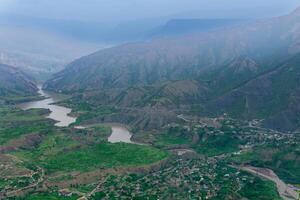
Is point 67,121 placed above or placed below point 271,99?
below

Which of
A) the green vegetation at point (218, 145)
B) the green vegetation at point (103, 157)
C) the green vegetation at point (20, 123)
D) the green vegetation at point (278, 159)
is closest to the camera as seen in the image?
the green vegetation at point (278, 159)

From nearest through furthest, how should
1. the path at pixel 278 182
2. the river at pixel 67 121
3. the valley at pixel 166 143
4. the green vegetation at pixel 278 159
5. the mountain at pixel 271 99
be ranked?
the path at pixel 278 182 → the valley at pixel 166 143 → the green vegetation at pixel 278 159 → the river at pixel 67 121 → the mountain at pixel 271 99

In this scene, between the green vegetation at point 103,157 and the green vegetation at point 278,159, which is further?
the green vegetation at point 103,157

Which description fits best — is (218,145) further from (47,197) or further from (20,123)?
(20,123)

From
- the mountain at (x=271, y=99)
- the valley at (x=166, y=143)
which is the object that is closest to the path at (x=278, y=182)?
the valley at (x=166, y=143)

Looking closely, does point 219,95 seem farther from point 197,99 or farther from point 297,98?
point 297,98

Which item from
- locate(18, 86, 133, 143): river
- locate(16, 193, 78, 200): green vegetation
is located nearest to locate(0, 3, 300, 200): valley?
locate(16, 193, 78, 200): green vegetation

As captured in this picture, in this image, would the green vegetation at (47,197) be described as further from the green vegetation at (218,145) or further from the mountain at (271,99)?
the mountain at (271,99)

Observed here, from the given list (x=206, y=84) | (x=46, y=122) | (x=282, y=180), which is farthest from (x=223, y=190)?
(x=206, y=84)

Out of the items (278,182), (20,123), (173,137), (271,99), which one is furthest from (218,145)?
(20,123)

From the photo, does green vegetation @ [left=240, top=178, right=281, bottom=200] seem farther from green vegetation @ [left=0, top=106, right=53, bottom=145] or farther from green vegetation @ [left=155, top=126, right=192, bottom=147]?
green vegetation @ [left=0, top=106, right=53, bottom=145]

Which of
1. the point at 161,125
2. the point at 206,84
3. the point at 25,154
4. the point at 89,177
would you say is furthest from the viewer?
the point at 206,84
